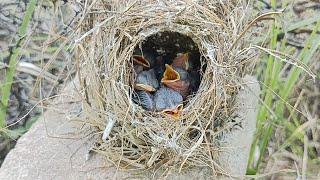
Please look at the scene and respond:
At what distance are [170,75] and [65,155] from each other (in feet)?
0.82

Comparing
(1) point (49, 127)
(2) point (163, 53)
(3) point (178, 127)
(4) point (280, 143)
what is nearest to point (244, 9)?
(2) point (163, 53)

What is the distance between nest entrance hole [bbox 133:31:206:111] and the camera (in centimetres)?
145

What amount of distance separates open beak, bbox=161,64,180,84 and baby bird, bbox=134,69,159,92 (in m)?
0.02

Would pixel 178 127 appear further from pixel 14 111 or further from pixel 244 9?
pixel 14 111

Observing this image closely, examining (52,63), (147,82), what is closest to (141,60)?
(147,82)

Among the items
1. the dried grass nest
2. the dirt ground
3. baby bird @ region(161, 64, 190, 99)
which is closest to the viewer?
the dried grass nest

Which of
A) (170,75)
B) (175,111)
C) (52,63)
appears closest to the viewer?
(175,111)

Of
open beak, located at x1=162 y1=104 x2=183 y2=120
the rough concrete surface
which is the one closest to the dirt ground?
the rough concrete surface

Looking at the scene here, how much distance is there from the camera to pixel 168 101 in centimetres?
135

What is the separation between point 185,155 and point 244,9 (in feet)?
1.11

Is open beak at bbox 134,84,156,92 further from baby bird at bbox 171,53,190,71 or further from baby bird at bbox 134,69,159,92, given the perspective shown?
baby bird at bbox 171,53,190,71

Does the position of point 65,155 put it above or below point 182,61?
below

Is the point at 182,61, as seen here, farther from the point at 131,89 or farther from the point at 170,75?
the point at 131,89

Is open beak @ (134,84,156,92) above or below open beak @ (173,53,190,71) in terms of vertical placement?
below
